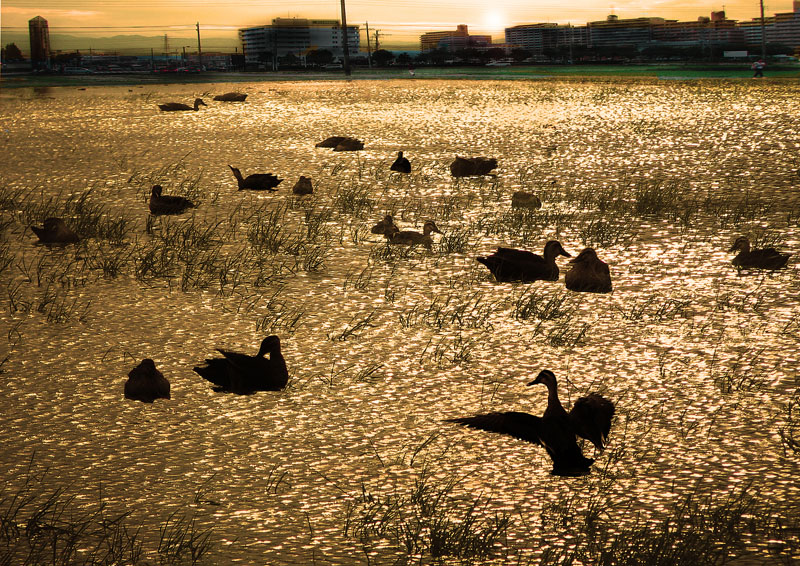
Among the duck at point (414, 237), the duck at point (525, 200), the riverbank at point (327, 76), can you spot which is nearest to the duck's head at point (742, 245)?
the duck at point (414, 237)

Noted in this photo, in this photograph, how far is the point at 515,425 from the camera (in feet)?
10.6

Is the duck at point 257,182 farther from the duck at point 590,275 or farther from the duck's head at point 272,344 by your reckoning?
the duck's head at point 272,344

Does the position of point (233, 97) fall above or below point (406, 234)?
above

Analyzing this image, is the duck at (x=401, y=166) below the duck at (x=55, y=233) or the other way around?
the other way around

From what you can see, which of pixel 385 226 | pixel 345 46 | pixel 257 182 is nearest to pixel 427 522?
pixel 385 226

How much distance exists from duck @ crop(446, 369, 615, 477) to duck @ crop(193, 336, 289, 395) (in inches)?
32.7

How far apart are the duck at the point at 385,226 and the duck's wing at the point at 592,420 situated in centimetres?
366

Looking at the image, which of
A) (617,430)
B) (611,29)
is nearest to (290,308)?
(617,430)

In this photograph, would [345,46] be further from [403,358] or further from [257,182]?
[403,358]

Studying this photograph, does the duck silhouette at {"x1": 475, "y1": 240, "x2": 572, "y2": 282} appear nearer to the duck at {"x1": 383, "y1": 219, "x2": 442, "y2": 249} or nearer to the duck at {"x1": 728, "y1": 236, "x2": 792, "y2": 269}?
the duck at {"x1": 383, "y1": 219, "x2": 442, "y2": 249}

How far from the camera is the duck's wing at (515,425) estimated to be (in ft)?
10.5

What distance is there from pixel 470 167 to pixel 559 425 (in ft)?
22.4

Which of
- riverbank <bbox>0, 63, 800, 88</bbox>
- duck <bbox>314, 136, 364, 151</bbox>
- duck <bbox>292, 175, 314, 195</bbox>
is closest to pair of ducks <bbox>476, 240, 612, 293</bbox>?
duck <bbox>292, 175, 314, 195</bbox>

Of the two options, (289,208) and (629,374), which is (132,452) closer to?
(629,374)
